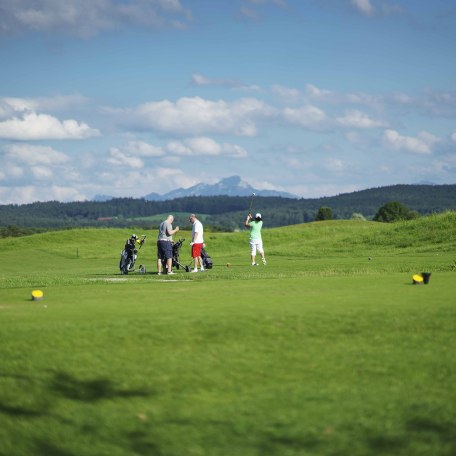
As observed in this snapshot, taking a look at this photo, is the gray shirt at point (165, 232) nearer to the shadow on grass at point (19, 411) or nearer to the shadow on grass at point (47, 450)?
the shadow on grass at point (19, 411)

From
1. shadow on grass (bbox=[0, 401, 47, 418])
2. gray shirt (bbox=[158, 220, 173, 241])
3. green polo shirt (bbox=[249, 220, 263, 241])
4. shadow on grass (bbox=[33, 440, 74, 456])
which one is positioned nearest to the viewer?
shadow on grass (bbox=[33, 440, 74, 456])

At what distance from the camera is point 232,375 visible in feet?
42.8

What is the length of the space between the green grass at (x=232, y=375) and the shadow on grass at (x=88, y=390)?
0.02 metres

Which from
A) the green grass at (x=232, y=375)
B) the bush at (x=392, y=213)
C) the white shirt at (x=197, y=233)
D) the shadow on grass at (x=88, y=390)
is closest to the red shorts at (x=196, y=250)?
the white shirt at (x=197, y=233)

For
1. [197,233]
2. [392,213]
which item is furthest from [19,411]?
[392,213]

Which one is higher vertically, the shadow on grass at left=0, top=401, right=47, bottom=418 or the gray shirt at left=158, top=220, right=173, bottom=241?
the gray shirt at left=158, top=220, right=173, bottom=241

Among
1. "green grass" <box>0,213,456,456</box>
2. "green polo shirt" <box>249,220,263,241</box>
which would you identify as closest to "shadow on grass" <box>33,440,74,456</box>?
"green grass" <box>0,213,456,456</box>

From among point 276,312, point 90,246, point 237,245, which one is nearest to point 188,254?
point 237,245

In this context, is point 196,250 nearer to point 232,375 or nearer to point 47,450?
point 232,375

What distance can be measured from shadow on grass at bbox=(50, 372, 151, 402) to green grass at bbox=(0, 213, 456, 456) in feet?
0.08

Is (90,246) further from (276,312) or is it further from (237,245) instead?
(276,312)

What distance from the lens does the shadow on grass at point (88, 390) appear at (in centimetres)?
1270

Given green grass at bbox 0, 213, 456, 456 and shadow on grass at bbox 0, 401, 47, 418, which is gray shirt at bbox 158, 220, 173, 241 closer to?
green grass at bbox 0, 213, 456, 456

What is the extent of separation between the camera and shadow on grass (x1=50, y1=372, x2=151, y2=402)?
12695mm
